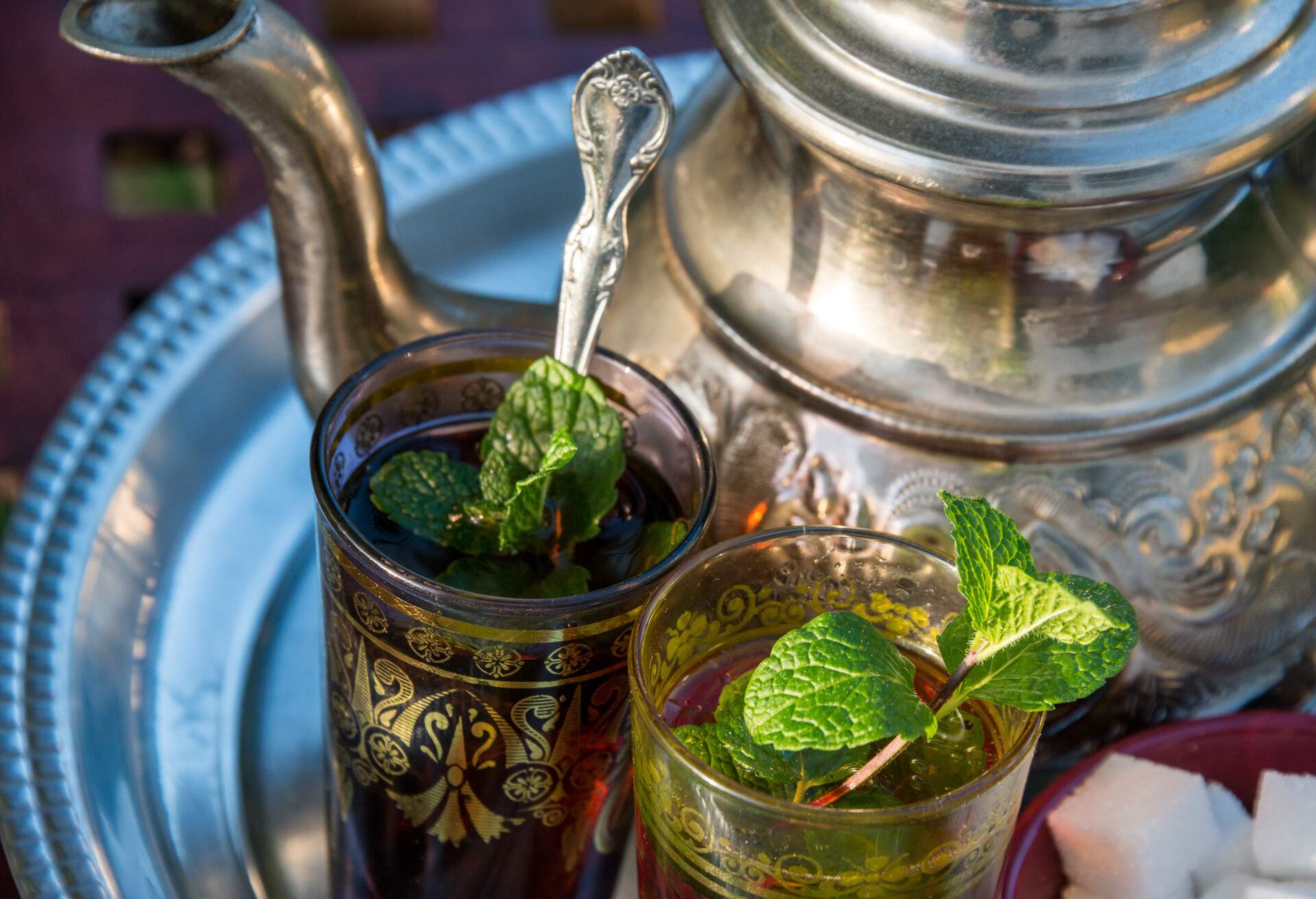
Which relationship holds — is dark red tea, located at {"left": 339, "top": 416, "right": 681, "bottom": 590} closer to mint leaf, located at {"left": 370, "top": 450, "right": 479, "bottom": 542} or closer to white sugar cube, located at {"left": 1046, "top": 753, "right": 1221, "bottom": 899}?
mint leaf, located at {"left": 370, "top": 450, "right": 479, "bottom": 542}

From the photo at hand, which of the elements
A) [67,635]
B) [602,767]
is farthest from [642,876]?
[67,635]

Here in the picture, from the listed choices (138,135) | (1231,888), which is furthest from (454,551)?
(138,135)

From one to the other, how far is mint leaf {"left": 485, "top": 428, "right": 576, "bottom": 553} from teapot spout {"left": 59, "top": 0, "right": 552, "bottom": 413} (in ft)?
0.60

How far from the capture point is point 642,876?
0.62 m

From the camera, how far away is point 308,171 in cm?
71

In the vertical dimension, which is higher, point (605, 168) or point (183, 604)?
point (605, 168)

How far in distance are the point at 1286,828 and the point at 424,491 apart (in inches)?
15.8

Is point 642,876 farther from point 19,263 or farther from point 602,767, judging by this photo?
point 19,263

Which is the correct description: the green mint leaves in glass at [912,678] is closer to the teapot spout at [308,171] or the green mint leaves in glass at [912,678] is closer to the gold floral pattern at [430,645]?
the gold floral pattern at [430,645]

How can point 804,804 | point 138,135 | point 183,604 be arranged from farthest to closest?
1. point 138,135
2. point 183,604
3. point 804,804

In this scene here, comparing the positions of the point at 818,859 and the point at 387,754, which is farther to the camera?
the point at 387,754

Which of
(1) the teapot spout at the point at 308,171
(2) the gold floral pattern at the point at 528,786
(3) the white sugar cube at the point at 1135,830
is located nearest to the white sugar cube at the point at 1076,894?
(3) the white sugar cube at the point at 1135,830

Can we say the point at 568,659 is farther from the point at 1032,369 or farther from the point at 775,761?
the point at 1032,369

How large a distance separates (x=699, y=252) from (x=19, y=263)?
0.65 m
